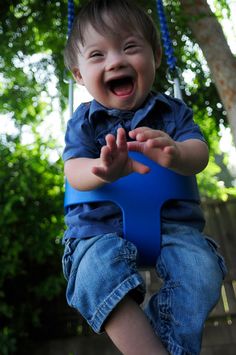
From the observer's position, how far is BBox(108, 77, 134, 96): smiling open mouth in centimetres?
129

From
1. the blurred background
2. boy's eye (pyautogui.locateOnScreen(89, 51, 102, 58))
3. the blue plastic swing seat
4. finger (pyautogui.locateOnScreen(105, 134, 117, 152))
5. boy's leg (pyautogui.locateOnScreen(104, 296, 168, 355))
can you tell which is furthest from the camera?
the blurred background

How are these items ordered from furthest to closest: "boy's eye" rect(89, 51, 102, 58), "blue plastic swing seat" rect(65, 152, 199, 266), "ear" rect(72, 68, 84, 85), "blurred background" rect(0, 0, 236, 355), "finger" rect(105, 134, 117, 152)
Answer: "blurred background" rect(0, 0, 236, 355), "ear" rect(72, 68, 84, 85), "boy's eye" rect(89, 51, 102, 58), "blue plastic swing seat" rect(65, 152, 199, 266), "finger" rect(105, 134, 117, 152)

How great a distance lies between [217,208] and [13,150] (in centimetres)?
183

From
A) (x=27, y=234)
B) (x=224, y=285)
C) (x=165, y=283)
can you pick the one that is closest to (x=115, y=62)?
(x=165, y=283)

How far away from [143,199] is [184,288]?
26 centimetres

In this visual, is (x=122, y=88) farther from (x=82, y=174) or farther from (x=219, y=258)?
(x=219, y=258)

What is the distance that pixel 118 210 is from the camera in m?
1.22

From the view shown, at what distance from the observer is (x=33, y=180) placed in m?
3.37

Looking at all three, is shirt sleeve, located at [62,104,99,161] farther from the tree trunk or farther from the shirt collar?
the tree trunk

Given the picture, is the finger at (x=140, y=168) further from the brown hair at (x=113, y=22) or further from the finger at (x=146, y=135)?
the brown hair at (x=113, y=22)

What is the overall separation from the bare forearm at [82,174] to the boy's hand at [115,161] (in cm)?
13

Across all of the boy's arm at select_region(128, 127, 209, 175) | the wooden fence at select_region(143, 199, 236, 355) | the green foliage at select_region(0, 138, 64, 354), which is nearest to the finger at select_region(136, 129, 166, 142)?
the boy's arm at select_region(128, 127, 209, 175)

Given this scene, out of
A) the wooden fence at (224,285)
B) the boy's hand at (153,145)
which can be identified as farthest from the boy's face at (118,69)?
the wooden fence at (224,285)

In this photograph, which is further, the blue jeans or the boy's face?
the boy's face
